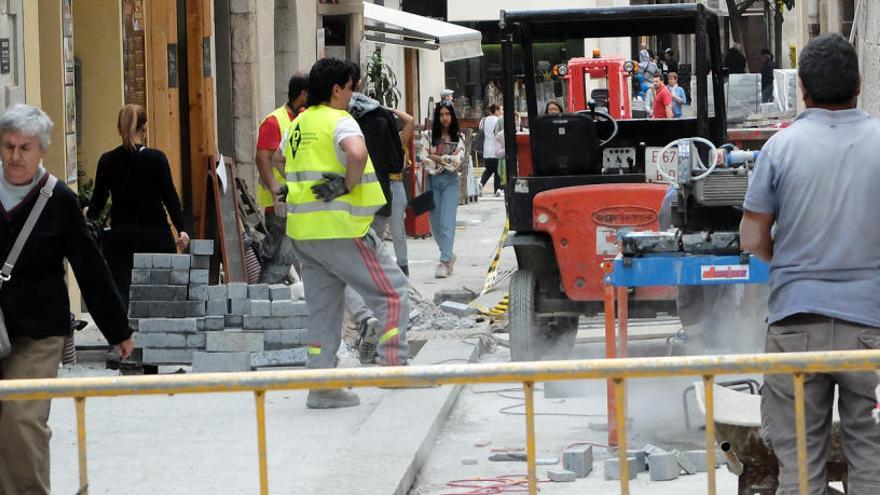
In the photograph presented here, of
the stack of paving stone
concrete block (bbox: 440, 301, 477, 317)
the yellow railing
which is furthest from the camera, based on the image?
concrete block (bbox: 440, 301, 477, 317)

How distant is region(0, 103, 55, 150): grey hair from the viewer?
19.4 ft

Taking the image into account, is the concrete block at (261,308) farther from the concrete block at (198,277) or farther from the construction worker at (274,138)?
the construction worker at (274,138)

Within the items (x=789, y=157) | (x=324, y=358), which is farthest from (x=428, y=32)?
(x=789, y=157)

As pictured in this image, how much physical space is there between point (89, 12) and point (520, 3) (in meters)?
32.7

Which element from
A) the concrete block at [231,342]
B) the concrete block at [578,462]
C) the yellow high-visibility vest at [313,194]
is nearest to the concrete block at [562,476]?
the concrete block at [578,462]

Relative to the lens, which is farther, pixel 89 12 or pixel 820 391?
pixel 89 12

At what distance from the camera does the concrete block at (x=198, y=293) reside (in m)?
9.95

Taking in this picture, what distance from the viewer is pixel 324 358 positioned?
8938mm

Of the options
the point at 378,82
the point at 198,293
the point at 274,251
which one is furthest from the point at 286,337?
the point at 378,82

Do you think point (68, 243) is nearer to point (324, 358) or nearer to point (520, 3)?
point (324, 358)

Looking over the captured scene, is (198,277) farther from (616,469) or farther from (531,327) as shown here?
(616,469)

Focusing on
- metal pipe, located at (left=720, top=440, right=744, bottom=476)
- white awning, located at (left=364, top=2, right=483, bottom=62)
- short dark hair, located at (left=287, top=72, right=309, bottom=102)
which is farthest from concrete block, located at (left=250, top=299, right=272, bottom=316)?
white awning, located at (left=364, top=2, right=483, bottom=62)

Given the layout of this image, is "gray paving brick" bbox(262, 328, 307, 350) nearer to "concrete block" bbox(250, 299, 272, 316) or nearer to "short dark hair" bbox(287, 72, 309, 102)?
"concrete block" bbox(250, 299, 272, 316)

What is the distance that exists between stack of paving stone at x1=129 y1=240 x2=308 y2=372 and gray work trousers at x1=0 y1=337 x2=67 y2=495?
12.0 ft
